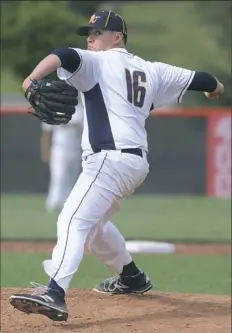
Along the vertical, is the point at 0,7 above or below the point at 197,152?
above

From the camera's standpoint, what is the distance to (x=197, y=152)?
14375 millimetres

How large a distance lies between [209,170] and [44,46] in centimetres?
419

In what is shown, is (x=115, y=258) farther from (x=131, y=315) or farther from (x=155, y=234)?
(x=155, y=234)

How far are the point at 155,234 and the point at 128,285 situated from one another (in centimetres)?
464

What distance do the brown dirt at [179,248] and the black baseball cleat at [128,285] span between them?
351 cm

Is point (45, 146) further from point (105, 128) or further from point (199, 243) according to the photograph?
point (105, 128)

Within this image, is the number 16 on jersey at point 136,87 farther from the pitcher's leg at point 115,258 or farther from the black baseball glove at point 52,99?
the pitcher's leg at point 115,258

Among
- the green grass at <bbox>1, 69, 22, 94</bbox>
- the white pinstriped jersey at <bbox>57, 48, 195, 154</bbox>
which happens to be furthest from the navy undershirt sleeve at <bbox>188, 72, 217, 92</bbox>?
the green grass at <bbox>1, 69, 22, 94</bbox>

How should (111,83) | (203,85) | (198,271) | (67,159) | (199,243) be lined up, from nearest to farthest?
(111,83) → (203,85) → (198,271) → (199,243) → (67,159)

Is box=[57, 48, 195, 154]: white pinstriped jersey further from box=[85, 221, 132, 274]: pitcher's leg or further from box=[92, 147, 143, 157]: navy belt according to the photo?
box=[85, 221, 132, 274]: pitcher's leg

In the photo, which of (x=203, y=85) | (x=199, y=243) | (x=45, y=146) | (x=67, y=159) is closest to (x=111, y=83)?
(x=203, y=85)

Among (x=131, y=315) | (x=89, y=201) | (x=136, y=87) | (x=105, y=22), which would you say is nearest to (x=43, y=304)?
(x=89, y=201)

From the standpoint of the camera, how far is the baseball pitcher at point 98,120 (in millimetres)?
4512

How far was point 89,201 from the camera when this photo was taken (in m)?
4.68
